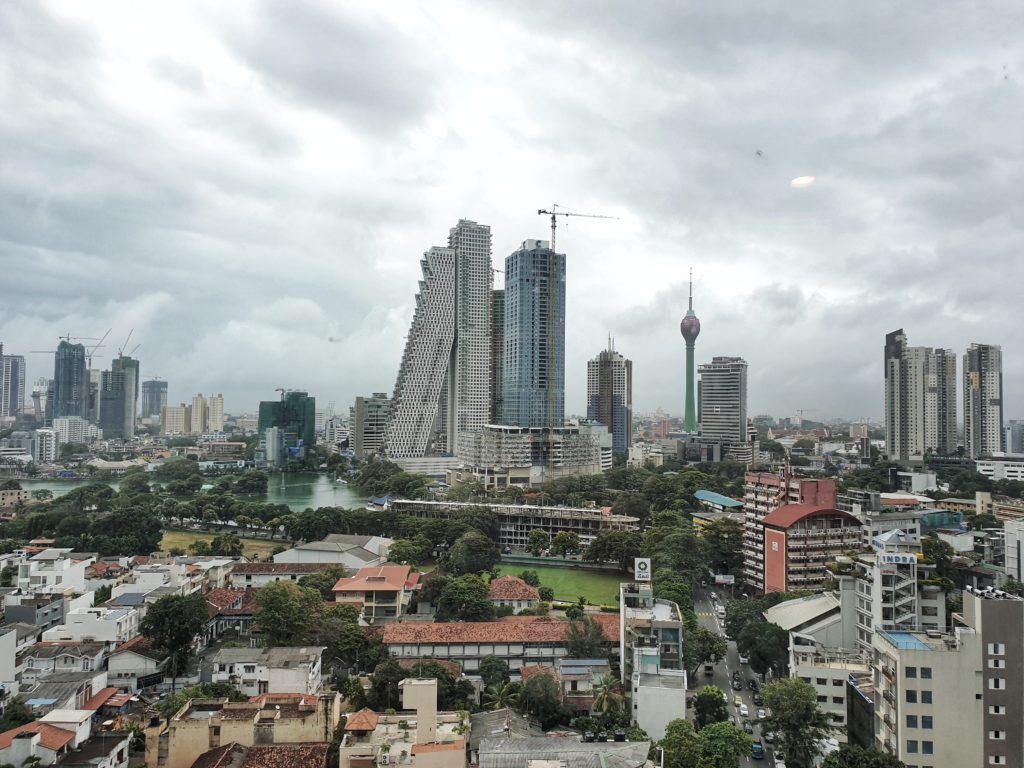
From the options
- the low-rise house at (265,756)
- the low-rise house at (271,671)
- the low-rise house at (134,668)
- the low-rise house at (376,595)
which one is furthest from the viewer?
the low-rise house at (376,595)

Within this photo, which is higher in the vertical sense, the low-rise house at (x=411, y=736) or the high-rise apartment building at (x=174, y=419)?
the high-rise apartment building at (x=174, y=419)

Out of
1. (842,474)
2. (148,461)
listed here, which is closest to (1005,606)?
(842,474)

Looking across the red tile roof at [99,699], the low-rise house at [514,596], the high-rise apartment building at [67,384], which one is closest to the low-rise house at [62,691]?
the red tile roof at [99,699]

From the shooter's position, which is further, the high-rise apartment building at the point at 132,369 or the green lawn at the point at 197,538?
the high-rise apartment building at the point at 132,369

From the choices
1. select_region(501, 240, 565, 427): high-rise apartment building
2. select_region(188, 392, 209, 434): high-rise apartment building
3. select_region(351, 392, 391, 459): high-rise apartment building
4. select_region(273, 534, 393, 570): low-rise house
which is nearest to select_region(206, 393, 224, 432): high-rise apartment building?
select_region(188, 392, 209, 434): high-rise apartment building

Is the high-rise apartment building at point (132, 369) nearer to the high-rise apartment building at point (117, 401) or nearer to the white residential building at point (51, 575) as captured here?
the high-rise apartment building at point (117, 401)

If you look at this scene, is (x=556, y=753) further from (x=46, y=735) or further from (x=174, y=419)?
(x=174, y=419)
